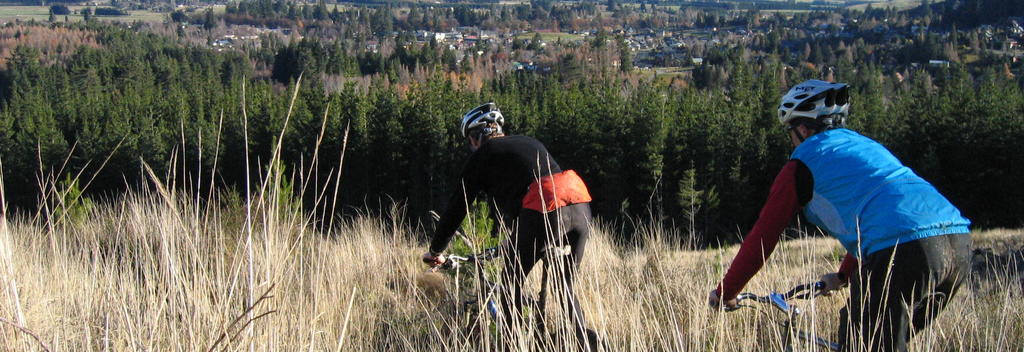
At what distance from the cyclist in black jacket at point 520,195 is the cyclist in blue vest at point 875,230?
3.57 feet

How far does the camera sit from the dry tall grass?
207cm

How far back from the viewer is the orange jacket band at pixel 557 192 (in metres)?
3.61

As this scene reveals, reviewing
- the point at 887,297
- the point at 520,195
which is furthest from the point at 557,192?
the point at 887,297

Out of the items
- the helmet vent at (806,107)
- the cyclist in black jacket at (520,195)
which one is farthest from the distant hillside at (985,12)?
the helmet vent at (806,107)

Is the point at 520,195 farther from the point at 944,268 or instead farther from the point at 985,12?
the point at 985,12

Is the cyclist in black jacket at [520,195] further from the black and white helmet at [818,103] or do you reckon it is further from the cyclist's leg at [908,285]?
the cyclist's leg at [908,285]

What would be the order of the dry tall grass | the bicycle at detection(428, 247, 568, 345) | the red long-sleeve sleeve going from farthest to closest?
the bicycle at detection(428, 247, 568, 345) → the red long-sleeve sleeve → the dry tall grass

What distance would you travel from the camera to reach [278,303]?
2.29m

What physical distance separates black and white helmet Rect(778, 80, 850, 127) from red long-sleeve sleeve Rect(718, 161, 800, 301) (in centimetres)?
36

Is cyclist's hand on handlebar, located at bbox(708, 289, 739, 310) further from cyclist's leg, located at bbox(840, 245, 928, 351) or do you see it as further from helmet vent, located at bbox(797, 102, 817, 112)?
helmet vent, located at bbox(797, 102, 817, 112)

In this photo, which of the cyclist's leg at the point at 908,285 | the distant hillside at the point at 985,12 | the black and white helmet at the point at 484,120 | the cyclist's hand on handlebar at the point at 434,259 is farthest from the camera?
the distant hillside at the point at 985,12

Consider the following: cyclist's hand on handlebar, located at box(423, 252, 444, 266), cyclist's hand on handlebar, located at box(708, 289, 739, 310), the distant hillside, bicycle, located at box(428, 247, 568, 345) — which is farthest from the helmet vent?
Result: the distant hillside

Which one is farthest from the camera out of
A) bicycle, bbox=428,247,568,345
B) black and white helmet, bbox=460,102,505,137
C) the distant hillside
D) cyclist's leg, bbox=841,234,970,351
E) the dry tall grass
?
the distant hillside

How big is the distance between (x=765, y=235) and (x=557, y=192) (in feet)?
3.93
